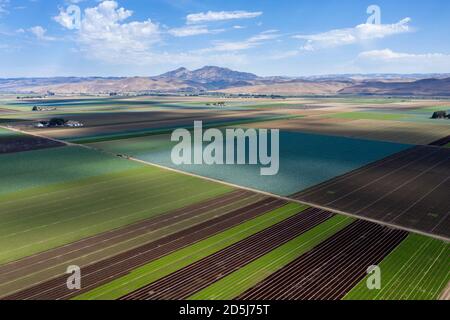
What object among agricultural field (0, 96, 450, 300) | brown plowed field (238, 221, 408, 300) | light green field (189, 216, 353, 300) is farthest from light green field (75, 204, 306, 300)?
brown plowed field (238, 221, 408, 300)

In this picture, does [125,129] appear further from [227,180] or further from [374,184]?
[374,184]


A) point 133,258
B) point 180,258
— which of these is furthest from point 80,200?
point 180,258

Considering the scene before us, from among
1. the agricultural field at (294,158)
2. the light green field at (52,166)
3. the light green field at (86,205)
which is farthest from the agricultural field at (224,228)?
the agricultural field at (294,158)

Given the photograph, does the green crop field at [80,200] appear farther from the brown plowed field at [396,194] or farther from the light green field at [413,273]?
the light green field at [413,273]

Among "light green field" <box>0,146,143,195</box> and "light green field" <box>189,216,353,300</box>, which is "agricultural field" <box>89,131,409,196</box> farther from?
"light green field" <box>189,216,353,300</box>

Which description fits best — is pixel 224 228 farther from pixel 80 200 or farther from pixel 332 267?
pixel 80 200

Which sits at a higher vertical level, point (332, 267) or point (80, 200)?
point (80, 200)
